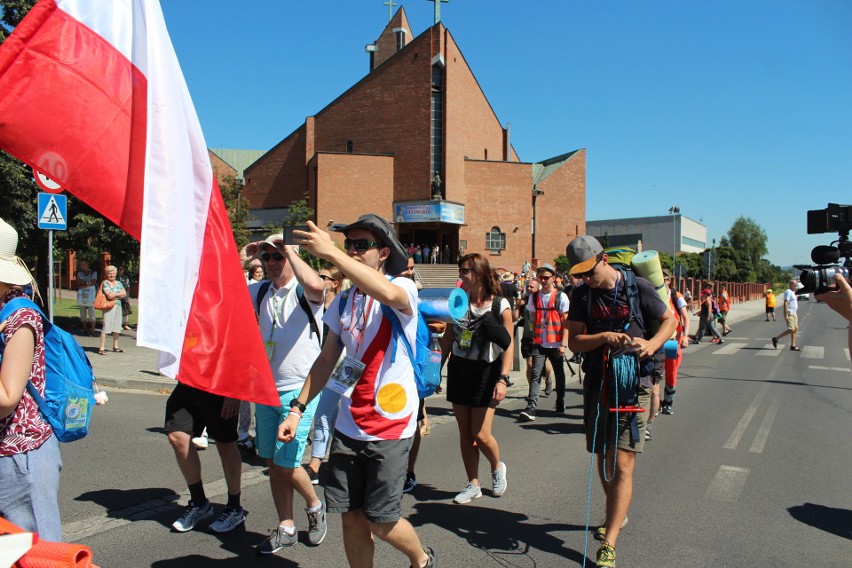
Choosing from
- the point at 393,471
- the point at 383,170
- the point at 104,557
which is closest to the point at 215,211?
the point at 393,471

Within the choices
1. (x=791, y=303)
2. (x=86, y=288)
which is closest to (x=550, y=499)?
(x=86, y=288)

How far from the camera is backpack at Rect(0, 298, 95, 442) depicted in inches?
105

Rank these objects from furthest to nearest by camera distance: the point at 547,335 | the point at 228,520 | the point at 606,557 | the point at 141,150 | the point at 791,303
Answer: the point at 791,303 → the point at 547,335 → the point at 228,520 → the point at 606,557 → the point at 141,150

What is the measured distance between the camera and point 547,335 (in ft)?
28.2

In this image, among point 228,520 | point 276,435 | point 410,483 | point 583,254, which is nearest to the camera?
point 583,254

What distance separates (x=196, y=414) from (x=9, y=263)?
200cm

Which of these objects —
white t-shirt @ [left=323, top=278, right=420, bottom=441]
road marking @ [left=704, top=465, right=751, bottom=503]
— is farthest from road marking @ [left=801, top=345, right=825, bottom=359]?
white t-shirt @ [left=323, top=278, right=420, bottom=441]

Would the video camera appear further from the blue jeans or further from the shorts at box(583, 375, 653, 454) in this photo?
the blue jeans

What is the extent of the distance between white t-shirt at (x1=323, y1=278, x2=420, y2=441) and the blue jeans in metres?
1.24

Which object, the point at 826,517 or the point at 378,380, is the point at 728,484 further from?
the point at 378,380

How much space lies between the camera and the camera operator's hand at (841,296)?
3.16 m

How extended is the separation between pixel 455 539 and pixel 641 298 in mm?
A: 2030

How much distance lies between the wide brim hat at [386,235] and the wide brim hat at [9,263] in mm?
1289

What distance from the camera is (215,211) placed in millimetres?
2646
